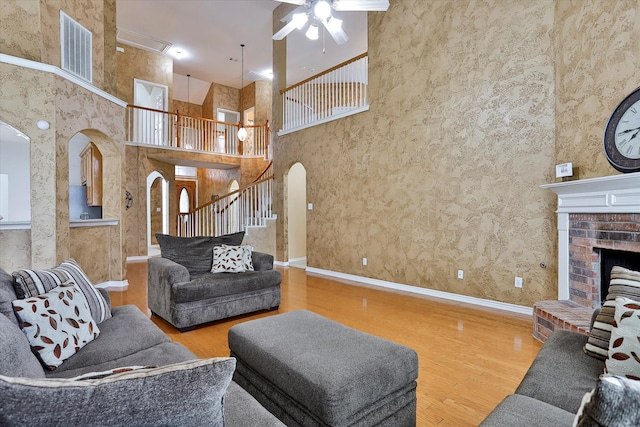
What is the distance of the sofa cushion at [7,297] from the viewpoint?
4.95 ft

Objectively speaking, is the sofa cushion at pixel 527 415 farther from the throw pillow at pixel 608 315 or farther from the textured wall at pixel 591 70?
the textured wall at pixel 591 70

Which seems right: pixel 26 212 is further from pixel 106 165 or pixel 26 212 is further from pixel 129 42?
pixel 129 42

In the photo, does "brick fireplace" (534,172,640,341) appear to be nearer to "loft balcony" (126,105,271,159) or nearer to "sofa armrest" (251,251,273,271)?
"sofa armrest" (251,251,273,271)

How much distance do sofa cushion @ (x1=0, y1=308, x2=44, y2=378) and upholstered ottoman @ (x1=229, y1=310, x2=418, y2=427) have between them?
91cm

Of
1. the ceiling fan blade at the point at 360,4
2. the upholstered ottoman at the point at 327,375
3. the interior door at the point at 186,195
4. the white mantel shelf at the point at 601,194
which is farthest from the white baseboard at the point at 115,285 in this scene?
the interior door at the point at 186,195

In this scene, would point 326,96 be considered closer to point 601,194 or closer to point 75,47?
point 75,47

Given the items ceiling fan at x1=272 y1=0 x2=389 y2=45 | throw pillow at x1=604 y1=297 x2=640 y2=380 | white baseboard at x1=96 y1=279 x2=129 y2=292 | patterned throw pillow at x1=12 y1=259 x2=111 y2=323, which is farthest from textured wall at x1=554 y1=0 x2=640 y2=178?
white baseboard at x1=96 y1=279 x2=129 y2=292

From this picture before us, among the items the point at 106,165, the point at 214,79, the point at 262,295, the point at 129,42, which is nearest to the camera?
the point at 262,295

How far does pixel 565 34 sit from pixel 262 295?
164 inches

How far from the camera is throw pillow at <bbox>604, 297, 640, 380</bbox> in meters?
1.31

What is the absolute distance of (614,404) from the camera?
56 centimetres

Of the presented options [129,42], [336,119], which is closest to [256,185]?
[336,119]

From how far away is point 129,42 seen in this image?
26.8ft

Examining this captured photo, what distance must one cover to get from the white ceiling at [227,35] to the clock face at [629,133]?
5.05 metres
